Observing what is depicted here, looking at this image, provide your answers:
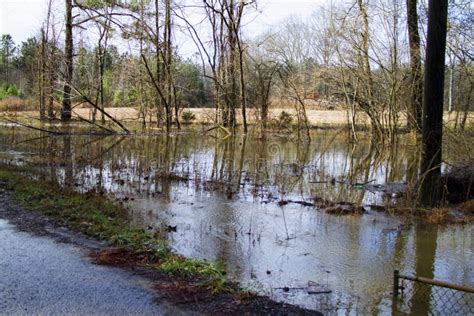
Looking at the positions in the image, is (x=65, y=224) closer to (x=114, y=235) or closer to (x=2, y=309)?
(x=114, y=235)

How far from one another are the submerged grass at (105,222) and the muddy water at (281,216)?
421 millimetres

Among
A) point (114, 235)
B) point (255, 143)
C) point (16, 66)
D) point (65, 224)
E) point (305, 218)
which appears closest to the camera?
point (114, 235)

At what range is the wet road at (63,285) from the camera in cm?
474

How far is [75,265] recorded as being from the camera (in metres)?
5.94

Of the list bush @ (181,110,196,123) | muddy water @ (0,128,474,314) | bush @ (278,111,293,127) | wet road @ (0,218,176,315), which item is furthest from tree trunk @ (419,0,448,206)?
bush @ (181,110,196,123)

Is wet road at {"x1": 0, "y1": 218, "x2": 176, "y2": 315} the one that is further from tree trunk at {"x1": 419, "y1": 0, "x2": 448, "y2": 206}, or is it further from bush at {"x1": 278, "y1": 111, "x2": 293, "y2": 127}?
bush at {"x1": 278, "y1": 111, "x2": 293, "y2": 127}

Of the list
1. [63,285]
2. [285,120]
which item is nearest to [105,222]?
[63,285]

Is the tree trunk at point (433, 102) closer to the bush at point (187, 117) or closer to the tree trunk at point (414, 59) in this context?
the tree trunk at point (414, 59)

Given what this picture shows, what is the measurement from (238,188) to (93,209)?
4449 mm

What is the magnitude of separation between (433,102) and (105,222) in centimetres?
646

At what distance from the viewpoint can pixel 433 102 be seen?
9.73 meters

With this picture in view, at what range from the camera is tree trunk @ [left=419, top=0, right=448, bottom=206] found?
9.58 m

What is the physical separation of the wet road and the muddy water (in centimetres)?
142

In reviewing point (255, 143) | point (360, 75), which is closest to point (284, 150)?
point (255, 143)
